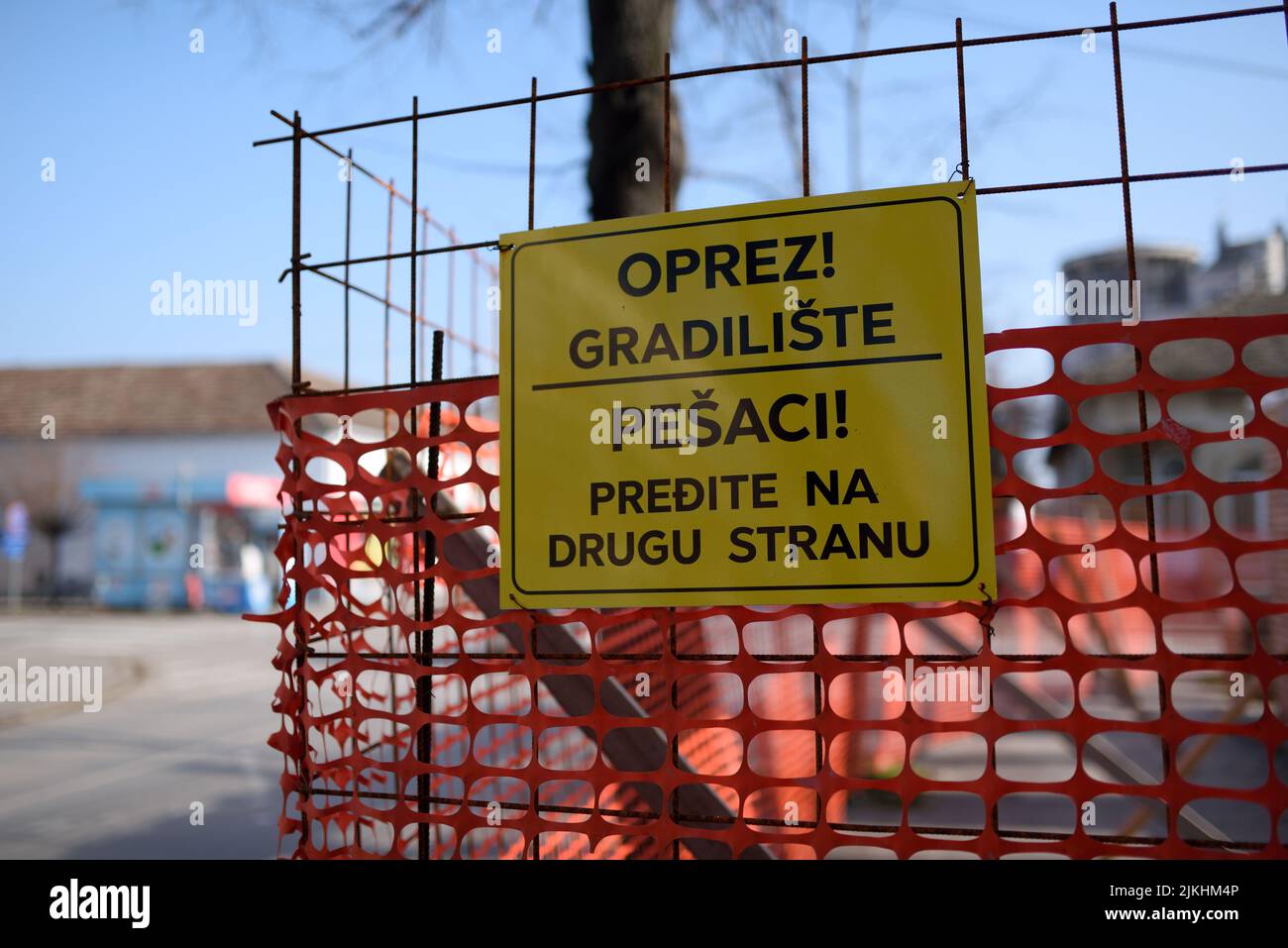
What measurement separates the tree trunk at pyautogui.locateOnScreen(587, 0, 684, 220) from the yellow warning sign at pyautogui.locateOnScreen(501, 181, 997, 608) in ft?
8.65

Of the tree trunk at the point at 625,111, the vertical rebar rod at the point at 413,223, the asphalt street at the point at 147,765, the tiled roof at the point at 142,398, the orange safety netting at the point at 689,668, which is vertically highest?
the tiled roof at the point at 142,398

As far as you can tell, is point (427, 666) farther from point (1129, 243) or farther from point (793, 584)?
point (1129, 243)

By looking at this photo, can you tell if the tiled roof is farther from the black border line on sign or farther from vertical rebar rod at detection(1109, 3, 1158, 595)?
vertical rebar rod at detection(1109, 3, 1158, 595)

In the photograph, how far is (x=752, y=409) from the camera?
2590mm

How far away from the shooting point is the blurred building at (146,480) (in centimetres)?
2925

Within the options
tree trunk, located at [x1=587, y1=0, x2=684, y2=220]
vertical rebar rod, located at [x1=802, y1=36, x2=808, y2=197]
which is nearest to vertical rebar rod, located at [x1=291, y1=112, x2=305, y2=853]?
vertical rebar rod, located at [x1=802, y1=36, x2=808, y2=197]

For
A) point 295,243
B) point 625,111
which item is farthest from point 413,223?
point 625,111

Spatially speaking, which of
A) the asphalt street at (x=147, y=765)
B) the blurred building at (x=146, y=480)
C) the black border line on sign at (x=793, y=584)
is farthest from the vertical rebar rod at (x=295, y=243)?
the blurred building at (x=146, y=480)

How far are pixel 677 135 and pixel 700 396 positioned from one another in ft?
13.2

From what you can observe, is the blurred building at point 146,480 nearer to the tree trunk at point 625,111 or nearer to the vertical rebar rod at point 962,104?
the tree trunk at point 625,111

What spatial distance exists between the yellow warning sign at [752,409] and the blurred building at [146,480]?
2699 cm

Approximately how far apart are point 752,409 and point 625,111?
3410 millimetres

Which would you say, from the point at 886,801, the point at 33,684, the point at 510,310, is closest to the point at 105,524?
the point at 33,684
